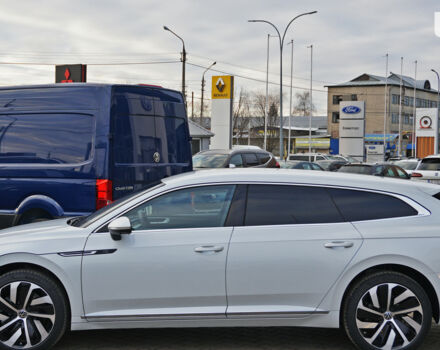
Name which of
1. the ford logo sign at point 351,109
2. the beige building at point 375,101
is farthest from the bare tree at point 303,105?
the ford logo sign at point 351,109

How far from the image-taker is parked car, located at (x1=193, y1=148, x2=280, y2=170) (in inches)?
674

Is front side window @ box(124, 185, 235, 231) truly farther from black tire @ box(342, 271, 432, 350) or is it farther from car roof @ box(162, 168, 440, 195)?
black tire @ box(342, 271, 432, 350)

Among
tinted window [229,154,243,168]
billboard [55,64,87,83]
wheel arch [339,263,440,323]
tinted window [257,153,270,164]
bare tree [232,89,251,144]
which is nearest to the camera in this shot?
wheel arch [339,263,440,323]

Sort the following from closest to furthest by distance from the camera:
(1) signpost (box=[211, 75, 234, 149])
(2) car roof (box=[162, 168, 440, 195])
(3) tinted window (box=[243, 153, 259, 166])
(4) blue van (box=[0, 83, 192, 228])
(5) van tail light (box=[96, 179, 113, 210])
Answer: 1. (2) car roof (box=[162, 168, 440, 195])
2. (5) van tail light (box=[96, 179, 113, 210])
3. (4) blue van (box=[0, 83, 192, 228])
4. (3) tinted window (box=[243, 153, 259, 166])
5. (1) signpost (box=[211, 75, 234, 149])

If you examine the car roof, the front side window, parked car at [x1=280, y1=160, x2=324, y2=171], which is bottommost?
parked car at [x1=280, y1=160, x2=324, y2=171]

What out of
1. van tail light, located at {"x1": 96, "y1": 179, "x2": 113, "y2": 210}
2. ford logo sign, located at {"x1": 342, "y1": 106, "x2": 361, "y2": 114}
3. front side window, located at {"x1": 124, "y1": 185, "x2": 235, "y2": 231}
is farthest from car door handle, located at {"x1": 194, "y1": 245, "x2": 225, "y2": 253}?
ford logo sign, located at {"x1": 342, "y1": 106, "x2": 361, "y2": 114}

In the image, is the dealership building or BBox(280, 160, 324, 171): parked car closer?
BBox(280, 160, 324, 171): parked car

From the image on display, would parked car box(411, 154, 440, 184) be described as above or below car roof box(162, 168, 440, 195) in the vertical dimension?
below

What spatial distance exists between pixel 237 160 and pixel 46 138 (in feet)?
34.0

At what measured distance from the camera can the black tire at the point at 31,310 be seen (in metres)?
4.42

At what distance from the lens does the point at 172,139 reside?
8250 mm

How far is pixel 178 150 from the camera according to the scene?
329 inches

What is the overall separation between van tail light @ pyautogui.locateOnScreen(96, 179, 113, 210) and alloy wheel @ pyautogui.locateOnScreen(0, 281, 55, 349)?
266cm

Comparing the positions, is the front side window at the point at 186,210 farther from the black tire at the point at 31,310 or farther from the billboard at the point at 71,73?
the billboard at the point at 71,73
